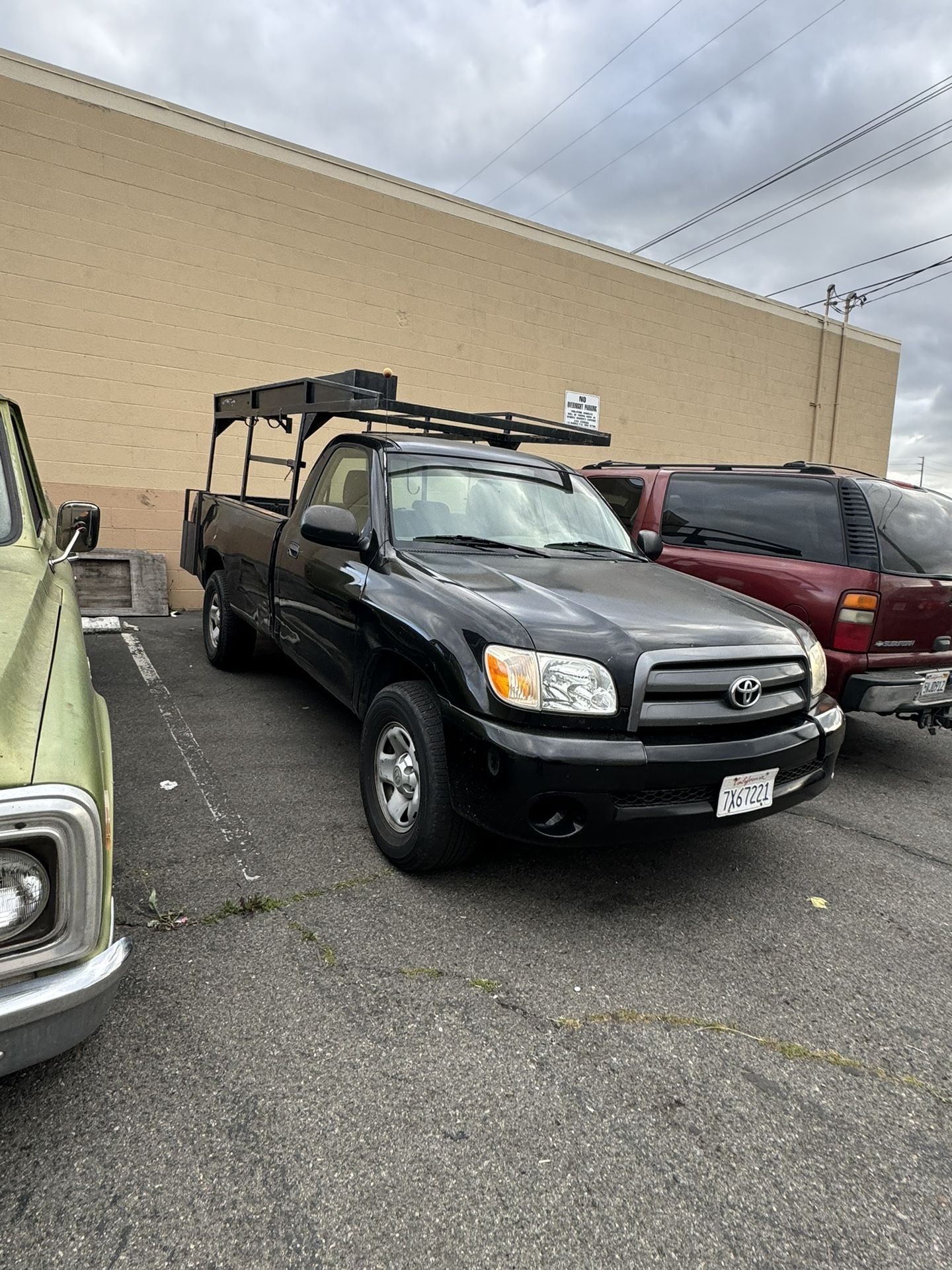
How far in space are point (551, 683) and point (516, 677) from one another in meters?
0.13

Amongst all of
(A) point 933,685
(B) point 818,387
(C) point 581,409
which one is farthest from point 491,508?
(B) point 818,387

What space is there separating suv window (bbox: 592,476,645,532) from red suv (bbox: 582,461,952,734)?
31.4 inches

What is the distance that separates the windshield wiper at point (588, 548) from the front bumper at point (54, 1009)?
9.60ft

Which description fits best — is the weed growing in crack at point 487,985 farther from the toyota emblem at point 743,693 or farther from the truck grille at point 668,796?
the toyota emblem at point 743,693

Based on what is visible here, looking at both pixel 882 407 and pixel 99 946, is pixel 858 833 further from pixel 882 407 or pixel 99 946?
pixel 882 407

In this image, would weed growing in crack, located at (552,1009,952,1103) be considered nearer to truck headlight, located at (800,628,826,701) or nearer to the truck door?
truck headlight, located at (800,628,826,701)

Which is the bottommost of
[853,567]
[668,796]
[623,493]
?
[668,796]

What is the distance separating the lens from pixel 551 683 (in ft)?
9.16

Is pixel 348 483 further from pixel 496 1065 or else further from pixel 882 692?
pixel 882 692

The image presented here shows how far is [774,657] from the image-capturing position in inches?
Result: 125

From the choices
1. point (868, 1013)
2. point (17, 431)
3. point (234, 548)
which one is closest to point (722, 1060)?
point (868, 1013)

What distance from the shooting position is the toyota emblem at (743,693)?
2975mm

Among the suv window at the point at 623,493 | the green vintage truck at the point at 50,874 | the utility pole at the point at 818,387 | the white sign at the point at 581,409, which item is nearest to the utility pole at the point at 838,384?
the utility pole at the point at 818,387

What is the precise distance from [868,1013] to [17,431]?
4.08 meters
